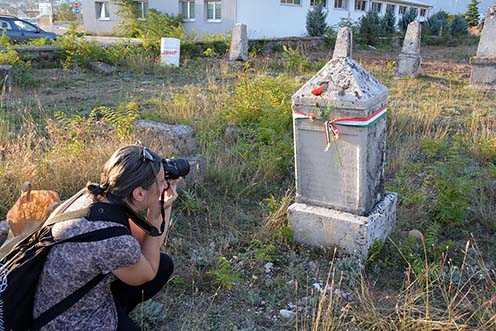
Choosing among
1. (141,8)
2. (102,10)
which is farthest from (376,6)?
(102,10)

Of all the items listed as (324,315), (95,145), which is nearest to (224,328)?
(324,315)

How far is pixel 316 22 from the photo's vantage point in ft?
70.5

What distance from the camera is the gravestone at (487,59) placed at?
9.98m

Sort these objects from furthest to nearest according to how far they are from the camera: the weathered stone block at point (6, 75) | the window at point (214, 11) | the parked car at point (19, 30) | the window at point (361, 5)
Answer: the window at point (361, 5) → the window at point (214, 11) → the parked car at point (19, 30) → the weathered stone block at point (6, 75)

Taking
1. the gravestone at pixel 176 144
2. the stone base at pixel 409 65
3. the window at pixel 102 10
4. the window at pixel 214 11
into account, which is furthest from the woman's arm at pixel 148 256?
the window at pixel 102 10

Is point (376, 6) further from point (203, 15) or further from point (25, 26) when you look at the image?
point (25, 26)

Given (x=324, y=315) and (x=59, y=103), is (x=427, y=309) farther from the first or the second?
(x=59, y=103)

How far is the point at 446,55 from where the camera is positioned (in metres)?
18.2

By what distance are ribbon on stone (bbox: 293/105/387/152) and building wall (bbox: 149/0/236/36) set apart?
17343 mm

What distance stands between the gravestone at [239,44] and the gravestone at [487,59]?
675 cm

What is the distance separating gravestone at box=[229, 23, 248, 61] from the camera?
1429cm

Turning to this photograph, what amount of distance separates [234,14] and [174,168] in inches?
726

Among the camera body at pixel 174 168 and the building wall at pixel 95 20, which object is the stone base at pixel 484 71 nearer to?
the camera body at pixel 174 168

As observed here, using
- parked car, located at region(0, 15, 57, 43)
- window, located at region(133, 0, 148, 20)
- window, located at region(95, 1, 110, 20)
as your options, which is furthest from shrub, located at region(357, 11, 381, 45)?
parked car, located at region(0, 15, 57, 43)
